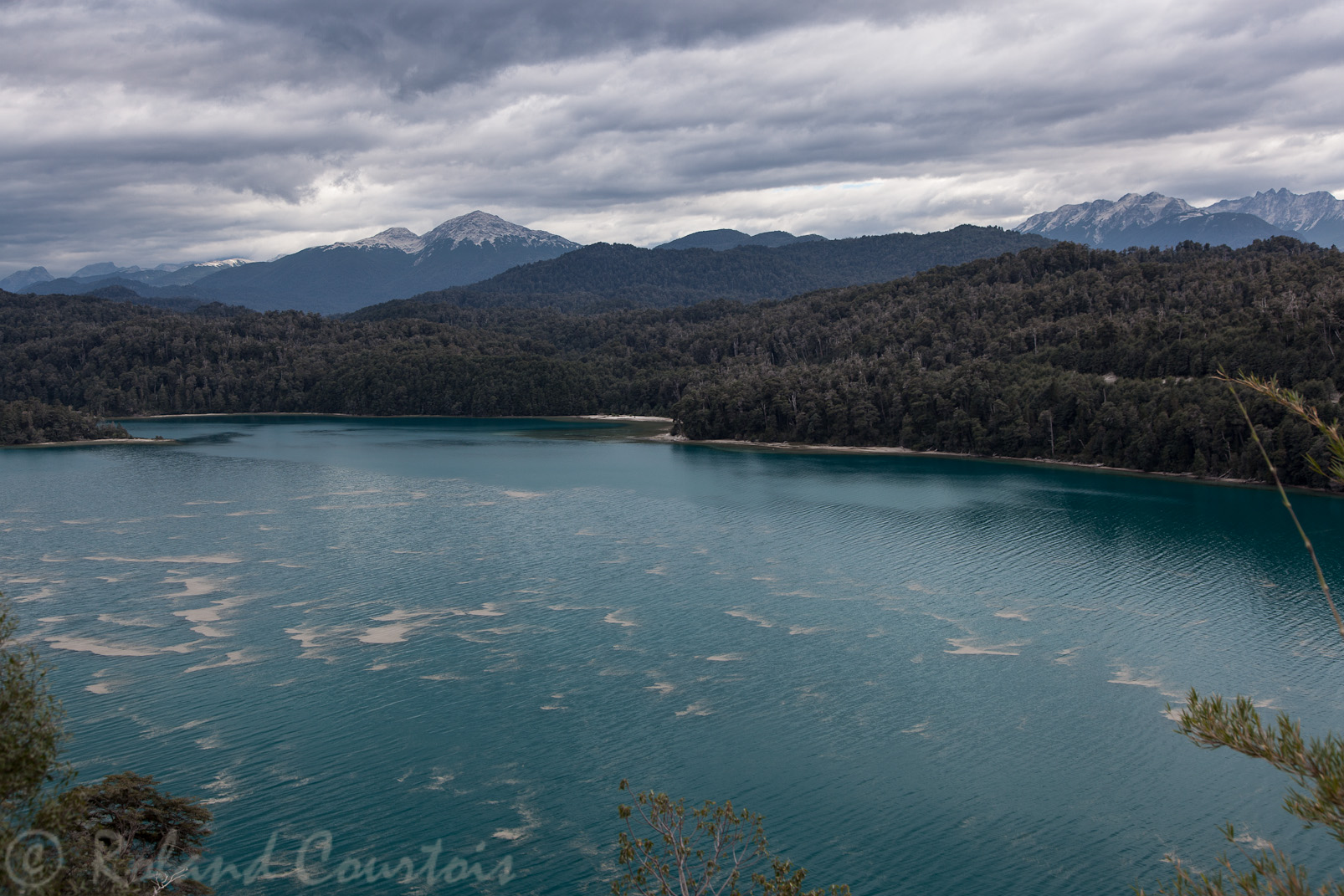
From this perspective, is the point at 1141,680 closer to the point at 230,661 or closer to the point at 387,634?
the point at 387,634

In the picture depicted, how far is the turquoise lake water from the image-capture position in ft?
97.2

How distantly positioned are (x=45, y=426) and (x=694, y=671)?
505 ft

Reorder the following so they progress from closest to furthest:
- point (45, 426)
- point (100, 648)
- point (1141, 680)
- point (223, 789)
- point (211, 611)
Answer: point (223, 789) < point (1141, 680) < point (100, 648) < point (211, 611) < point (45, 426)

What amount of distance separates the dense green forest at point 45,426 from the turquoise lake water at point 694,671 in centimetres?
7556

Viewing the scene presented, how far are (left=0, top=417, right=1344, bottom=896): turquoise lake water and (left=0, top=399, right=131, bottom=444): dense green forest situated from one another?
75563 millimetres

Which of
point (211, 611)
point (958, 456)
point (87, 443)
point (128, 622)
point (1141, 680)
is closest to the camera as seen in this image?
point (1141, 680)

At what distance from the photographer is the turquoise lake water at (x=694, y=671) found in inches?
1167

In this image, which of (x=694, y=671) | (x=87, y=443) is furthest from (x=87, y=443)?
(x=694, y=671)

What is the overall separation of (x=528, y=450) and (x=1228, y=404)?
303ft

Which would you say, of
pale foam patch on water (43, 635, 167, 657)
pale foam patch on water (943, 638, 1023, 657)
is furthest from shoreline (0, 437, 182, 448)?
pale foam patch on water (943, 638, 1023, 657)

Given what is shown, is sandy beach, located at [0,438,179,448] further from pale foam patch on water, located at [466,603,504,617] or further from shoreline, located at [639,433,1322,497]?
pale foam patch on water, located at [466,603,504,617]

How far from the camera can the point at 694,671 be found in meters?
43.2

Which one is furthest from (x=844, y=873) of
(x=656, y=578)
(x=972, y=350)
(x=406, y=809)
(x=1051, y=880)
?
(x=972, y=350)

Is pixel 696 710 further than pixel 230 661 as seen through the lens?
No
